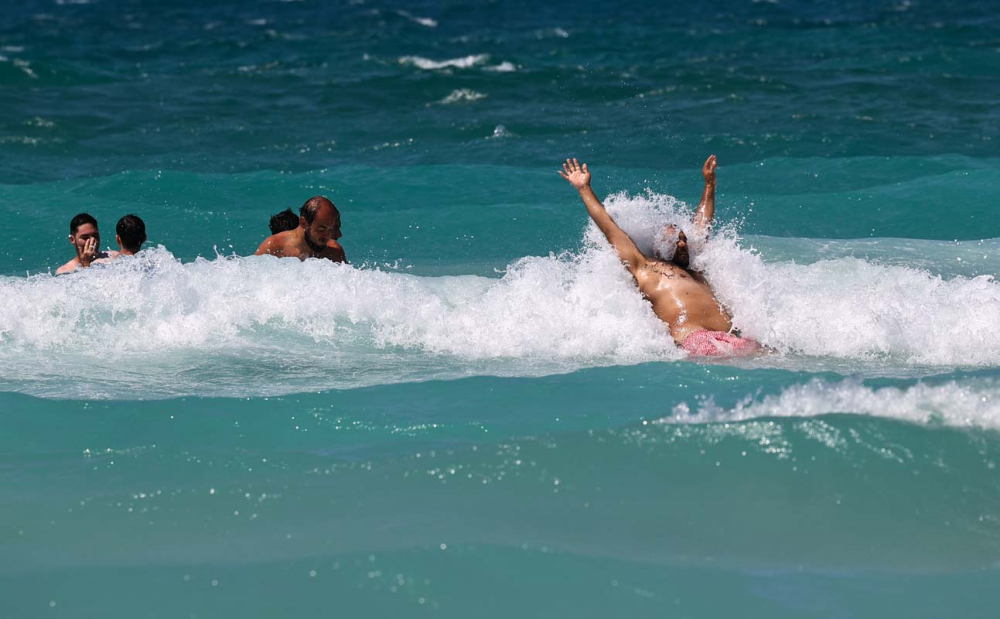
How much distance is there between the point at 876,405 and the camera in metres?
5.38

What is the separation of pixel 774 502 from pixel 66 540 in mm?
2763

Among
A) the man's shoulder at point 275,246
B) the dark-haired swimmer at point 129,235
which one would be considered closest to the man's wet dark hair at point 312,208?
the man's shoulder at point 275,246

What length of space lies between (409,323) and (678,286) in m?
1.78

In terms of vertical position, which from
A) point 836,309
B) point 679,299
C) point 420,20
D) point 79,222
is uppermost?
point 420,20

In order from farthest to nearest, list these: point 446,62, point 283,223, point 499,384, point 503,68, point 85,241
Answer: point 446,62, point 503,68, point 283,223, point 85,241, point 499,384

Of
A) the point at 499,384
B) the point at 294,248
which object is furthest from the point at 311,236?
the point at 499,384

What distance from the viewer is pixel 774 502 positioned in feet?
15.8

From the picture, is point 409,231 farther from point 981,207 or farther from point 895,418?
point 895,418

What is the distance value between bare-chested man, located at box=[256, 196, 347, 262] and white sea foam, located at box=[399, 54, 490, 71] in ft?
43.6

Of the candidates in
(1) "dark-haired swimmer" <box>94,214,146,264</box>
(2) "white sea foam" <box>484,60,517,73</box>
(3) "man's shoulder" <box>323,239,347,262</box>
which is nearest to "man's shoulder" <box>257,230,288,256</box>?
(3) "man's shoulder" <box>323,239,347,262</box>

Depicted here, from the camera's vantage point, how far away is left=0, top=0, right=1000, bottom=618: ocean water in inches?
171

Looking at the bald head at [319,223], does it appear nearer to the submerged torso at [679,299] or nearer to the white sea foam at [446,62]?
the submerged torso at [679,299]

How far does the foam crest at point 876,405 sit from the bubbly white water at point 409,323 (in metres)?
0.99

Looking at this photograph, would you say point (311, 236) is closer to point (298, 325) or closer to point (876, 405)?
point (298, 325)
